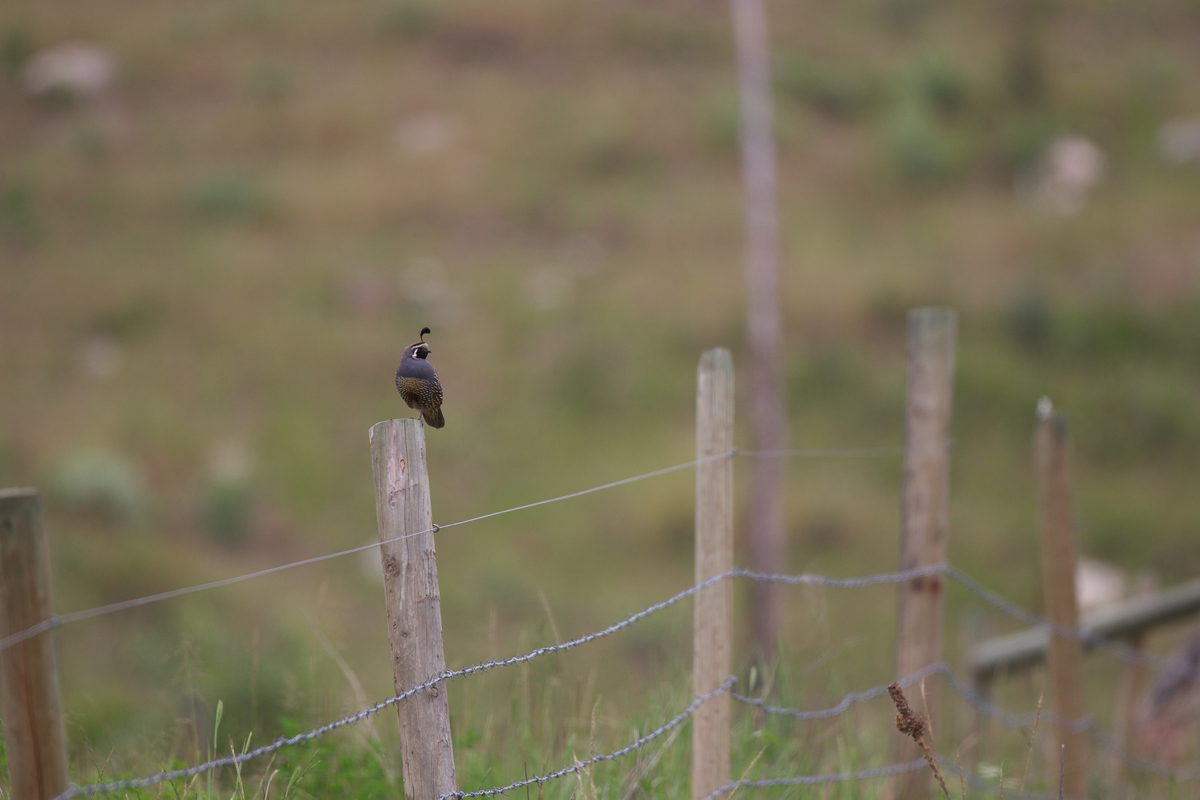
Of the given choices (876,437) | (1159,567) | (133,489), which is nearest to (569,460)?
(876,437)

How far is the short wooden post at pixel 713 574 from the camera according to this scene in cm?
320

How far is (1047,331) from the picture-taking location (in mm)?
21422

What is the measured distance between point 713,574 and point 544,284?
20193mm

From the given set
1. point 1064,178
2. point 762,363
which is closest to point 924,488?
point 762,363

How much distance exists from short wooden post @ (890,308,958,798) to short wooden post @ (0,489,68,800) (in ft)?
9.56

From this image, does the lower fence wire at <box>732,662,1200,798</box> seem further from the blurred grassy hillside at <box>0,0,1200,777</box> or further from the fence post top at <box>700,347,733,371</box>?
the blurred grassy hillside at <box>0,0,1200,777</box>

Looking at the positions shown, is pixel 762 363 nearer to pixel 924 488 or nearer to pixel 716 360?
pixel 924 488

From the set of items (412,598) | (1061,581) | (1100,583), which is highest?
(412,598)

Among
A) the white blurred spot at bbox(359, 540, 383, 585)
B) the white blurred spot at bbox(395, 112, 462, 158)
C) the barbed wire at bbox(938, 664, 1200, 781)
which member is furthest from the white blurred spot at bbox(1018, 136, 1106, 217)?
the barbed wire at bbox(938, 664, 1200, 781)

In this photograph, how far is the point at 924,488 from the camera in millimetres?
3990

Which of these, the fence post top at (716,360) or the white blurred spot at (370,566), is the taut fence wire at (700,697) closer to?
the fence post top at (716,360)

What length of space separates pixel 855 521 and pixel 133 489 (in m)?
12.3

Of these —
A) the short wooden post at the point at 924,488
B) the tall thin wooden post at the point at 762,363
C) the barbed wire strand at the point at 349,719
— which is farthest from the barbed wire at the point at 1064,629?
the tall thin wooden post at the point at 762,363

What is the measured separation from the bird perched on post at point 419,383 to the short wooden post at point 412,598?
7.6 inches
